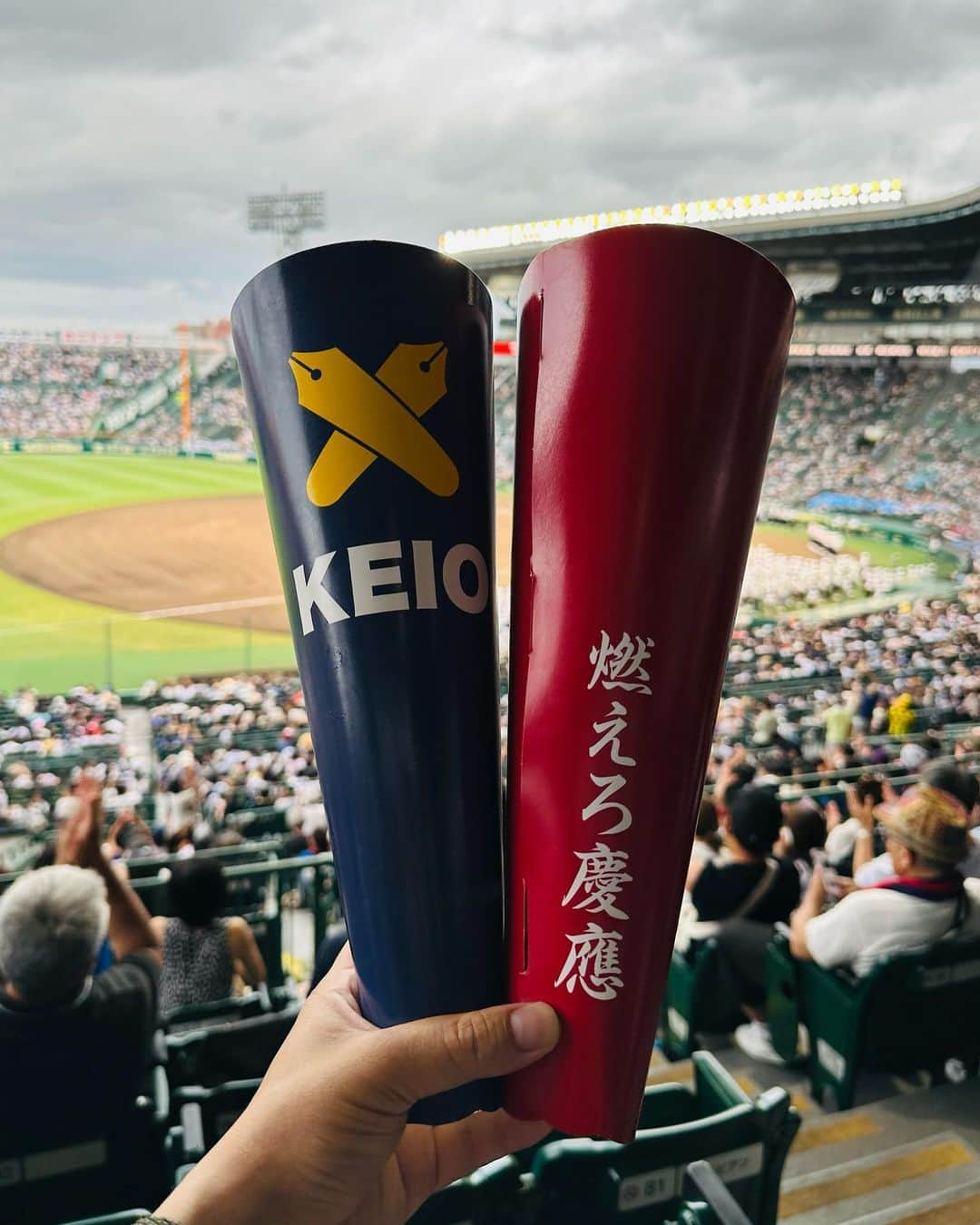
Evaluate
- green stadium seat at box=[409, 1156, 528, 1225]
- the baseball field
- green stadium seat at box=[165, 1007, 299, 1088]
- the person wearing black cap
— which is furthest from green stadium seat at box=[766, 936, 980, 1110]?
the baseball field

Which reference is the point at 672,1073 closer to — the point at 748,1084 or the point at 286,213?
the point at 748,1084

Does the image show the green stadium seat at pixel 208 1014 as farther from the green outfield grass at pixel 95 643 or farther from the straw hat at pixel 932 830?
the green outfield grass at pixel 95 643

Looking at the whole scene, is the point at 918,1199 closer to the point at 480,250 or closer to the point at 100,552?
the point at 100,552

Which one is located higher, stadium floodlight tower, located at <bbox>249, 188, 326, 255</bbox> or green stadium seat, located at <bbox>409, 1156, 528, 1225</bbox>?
stadium floodlight tower, located at <bbox>249, 188, 326, 255</bbox>

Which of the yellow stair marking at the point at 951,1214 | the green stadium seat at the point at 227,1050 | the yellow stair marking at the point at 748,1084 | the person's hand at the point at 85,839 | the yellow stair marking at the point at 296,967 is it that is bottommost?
the yellow stair marking at the point at 296,967

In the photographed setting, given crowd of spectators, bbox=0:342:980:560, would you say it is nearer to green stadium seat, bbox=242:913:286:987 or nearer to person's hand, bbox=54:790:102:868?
green stadium seat, bbox=242:913:286:987

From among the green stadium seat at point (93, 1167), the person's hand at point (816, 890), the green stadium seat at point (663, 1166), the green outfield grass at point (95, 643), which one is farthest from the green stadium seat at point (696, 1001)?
the green outfield grass at point (95, 643)
